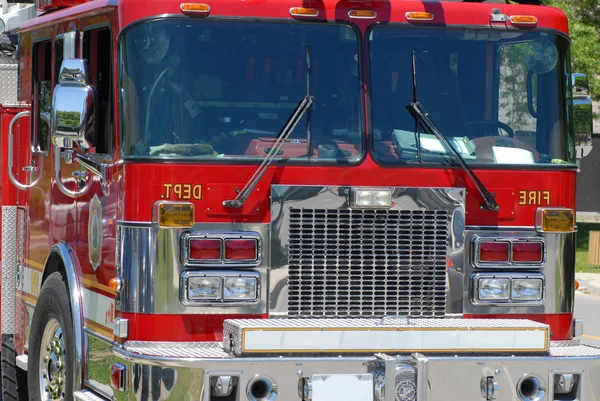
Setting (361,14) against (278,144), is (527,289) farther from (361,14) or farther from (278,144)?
(361,14)

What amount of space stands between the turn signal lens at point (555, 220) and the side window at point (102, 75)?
2.38 metres

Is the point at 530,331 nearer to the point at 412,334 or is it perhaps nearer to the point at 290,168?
Result: the point at 412,334

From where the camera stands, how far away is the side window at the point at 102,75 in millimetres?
6699

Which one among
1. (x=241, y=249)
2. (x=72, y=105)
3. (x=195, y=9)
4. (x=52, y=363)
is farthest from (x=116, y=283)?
(x=195, y=9)

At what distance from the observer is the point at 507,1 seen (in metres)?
7.39

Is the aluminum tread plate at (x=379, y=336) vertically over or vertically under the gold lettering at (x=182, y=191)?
under

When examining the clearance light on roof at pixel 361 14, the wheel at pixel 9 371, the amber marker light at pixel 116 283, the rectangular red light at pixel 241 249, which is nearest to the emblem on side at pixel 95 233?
the amber marker light at pixel 116 283

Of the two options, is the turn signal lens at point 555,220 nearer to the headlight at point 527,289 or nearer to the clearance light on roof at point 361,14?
the headlight at point 527,289

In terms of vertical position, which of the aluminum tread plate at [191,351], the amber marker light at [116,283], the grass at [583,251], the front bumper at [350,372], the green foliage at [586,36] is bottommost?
the grass at [583,251]

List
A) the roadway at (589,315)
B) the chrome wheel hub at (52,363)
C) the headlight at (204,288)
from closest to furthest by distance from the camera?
the headlight at (204,288)
the chrome wheel hub at (52,363)
the roadway at (589,315)

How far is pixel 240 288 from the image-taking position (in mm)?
6445

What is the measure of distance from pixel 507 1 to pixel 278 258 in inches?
86.0

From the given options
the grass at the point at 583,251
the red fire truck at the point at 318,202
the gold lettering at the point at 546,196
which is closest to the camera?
the red fire truck at the point at 318,202

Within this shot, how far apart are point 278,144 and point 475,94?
1237mm
